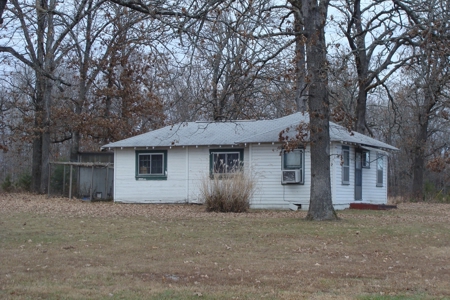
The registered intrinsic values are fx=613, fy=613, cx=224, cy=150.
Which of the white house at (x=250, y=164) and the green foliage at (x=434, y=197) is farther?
the green foliage at (x=434, y=197)

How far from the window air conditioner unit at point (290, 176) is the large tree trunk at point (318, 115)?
5410 millimetres

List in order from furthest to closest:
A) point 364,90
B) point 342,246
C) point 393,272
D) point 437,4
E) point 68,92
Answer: point 68,92 < point 364,90 < point 437,4 < point 342,246 < point 393,272

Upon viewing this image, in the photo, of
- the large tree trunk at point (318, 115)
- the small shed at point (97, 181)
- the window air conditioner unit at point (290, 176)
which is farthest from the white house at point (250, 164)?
the large tree trunk at point (318, 115)

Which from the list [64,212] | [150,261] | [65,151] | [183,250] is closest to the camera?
[150,261]

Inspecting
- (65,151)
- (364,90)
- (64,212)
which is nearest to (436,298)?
(64,212)

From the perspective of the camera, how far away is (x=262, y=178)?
72.1ft

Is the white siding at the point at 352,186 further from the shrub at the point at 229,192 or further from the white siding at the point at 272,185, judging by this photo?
the shrub at the point at 229,192

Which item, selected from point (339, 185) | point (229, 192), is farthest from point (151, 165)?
point (339, 185)

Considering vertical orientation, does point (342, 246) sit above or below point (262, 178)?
below

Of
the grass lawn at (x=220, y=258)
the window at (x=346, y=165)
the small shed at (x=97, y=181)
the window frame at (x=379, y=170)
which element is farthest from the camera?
the small shed at (x=97, y=181)

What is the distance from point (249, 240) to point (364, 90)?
17156 millimetres

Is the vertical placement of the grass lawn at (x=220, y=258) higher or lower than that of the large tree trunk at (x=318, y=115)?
lower

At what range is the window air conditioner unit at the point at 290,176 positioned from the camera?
21438 millimetres

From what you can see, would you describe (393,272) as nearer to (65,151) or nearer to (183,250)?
(183,250)
